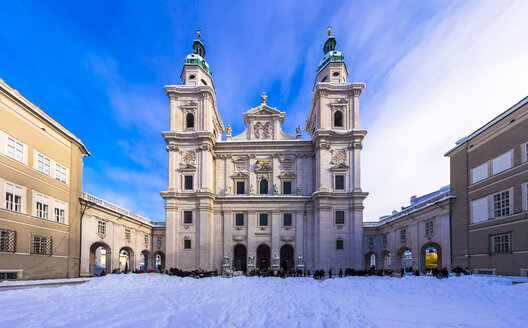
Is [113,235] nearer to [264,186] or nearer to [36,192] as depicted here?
[36,192]

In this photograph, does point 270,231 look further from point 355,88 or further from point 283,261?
point 355,88

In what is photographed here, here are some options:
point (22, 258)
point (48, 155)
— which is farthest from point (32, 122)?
point (22, 258)

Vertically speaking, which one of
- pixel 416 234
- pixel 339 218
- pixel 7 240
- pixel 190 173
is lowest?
pixel 416 234

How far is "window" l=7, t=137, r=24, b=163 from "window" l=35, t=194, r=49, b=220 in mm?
3330

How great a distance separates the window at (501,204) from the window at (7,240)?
116 ft

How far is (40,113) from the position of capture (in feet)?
76.6

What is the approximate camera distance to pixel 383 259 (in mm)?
41656

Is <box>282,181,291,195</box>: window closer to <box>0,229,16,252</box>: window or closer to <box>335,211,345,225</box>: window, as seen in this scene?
<box>335,211,345,225</box>: window

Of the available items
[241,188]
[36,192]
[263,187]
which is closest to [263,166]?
[263,187]

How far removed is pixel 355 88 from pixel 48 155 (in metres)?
37.8

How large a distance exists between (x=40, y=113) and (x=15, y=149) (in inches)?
151

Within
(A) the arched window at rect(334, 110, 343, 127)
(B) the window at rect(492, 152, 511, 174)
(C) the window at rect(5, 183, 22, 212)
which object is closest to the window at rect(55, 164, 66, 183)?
(C) the window at rect(5, 183, 22, 212)

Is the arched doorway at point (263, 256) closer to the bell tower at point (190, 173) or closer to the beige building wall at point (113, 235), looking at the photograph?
the bell tower at point (190, 173)

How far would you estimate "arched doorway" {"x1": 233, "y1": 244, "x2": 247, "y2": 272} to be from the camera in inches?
1588
